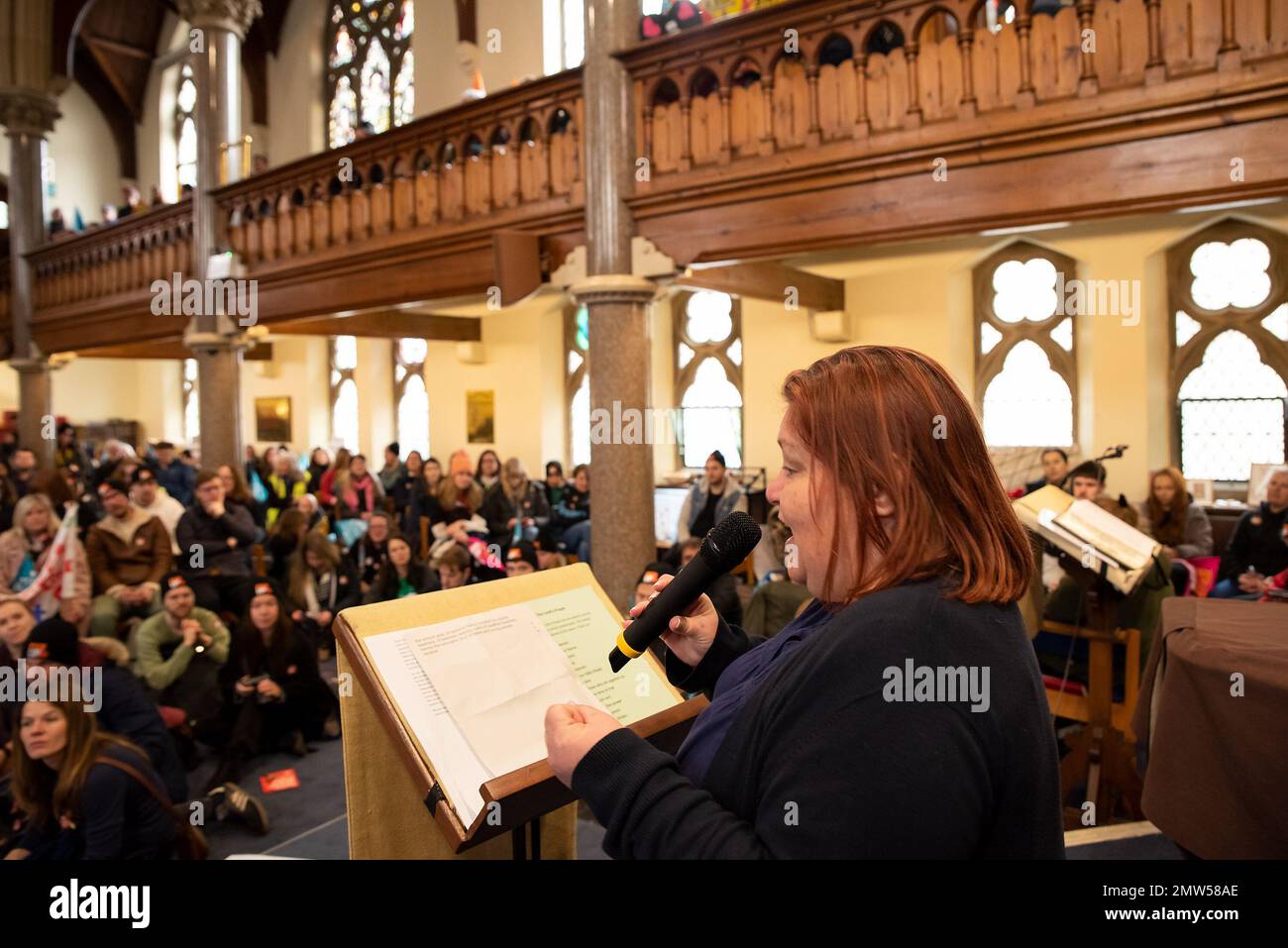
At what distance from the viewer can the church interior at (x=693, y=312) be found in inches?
165

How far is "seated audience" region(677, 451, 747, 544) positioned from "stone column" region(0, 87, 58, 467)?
9.65 metres

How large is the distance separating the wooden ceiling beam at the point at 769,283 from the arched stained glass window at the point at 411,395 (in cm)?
722

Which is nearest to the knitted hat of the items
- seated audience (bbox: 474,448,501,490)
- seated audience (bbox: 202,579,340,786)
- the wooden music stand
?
seated audience (bbox: 202,579,340,786)

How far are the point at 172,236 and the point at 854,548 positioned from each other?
10496 mm

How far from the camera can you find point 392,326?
39.6 ft

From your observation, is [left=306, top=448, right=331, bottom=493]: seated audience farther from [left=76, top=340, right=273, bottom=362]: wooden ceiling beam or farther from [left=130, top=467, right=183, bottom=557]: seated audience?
[left=130, top=467, right=183, bottom=557]: seated audience

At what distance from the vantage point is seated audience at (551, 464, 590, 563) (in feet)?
29.5

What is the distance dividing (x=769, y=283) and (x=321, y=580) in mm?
4487

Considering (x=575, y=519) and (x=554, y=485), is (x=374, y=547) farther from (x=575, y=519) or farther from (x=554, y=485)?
(x=554, y=485)

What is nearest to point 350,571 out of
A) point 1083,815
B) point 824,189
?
point 824,189

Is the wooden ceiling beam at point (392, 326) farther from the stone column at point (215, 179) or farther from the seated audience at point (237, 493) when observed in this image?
the seated audience at point (237, 493)

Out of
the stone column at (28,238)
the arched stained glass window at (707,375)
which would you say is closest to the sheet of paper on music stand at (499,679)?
the arched stained glass window at (707,375)

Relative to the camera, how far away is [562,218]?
6.40 meters

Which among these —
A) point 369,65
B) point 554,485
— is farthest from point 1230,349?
point 369,65
